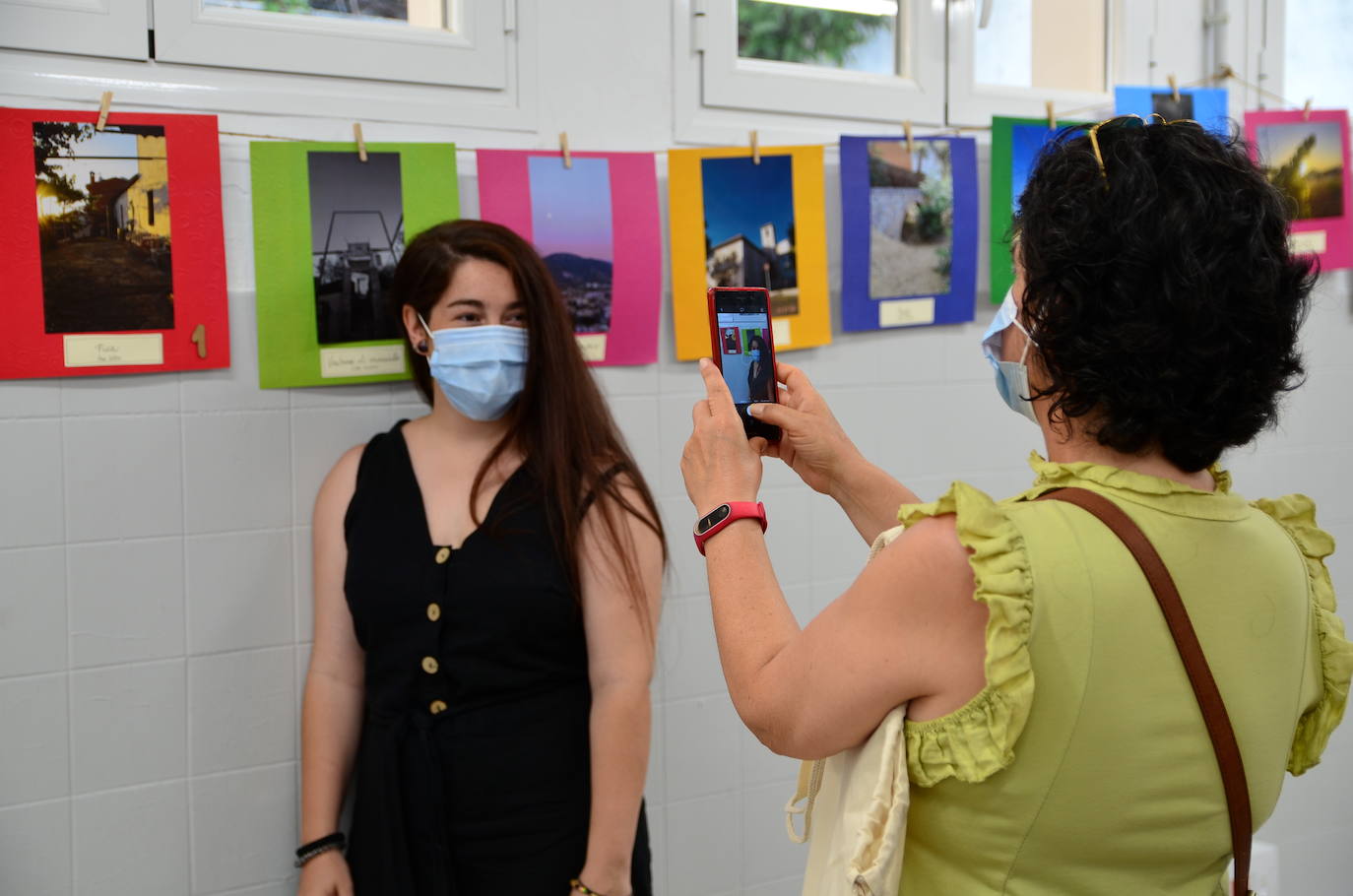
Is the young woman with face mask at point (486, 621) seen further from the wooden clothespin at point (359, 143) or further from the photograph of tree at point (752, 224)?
the photograph of tree at point (752, 224)

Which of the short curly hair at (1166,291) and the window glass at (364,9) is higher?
the window glass at (364,9)

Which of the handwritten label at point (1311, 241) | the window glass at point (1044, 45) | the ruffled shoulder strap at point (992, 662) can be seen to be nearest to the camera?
the ruffled shoulder strap at point (992, 662)

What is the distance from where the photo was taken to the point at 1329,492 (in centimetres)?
271

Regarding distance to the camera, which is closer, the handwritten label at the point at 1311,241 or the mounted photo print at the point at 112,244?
the mounted photo print at the point at 112,244

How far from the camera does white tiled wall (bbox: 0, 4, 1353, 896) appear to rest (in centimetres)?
162

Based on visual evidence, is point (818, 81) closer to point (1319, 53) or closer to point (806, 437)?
point (806, 437)

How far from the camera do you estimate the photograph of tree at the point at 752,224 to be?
6.68 ft

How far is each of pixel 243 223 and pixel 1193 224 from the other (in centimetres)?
142

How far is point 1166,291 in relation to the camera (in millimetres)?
844

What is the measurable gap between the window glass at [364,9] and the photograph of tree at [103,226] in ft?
0.88

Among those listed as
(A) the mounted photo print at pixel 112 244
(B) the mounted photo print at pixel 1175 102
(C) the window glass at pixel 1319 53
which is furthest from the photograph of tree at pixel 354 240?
(C) the window glass at pixel 1319 53

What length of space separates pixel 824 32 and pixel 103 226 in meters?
1.39

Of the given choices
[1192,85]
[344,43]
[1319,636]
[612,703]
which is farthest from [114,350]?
[1192,85]

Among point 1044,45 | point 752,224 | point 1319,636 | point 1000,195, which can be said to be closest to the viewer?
point 1319,636
